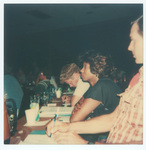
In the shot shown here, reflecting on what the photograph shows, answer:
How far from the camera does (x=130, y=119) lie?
1.24 m

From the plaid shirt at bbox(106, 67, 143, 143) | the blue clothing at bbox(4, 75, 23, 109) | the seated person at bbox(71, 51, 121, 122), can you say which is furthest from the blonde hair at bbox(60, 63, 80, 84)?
the plaid shirt at bbox(106, 67, 143, 143)

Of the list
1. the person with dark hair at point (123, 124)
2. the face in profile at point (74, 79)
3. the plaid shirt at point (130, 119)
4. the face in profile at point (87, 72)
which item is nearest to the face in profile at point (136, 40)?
the person with dark hair at point (123, 124)

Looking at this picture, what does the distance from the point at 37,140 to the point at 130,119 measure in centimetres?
74

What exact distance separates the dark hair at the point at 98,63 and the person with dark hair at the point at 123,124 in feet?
1.58

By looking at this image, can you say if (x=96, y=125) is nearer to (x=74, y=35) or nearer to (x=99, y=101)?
(x=99, y=101)

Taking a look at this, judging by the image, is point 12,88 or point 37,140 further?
point 12,88

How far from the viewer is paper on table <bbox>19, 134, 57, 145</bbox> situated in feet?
3.63

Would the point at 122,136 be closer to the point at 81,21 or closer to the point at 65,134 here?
the point at 65,134

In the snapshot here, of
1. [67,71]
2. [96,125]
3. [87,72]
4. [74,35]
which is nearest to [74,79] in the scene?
[67,71]

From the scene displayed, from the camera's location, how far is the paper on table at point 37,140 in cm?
111

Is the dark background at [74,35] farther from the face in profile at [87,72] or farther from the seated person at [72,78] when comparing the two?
the face in profile at [87,72]

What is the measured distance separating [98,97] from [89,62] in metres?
0.58

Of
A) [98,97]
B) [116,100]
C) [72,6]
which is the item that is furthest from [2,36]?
[116,100]

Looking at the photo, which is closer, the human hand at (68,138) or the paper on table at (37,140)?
the paper on table at (37,140)
